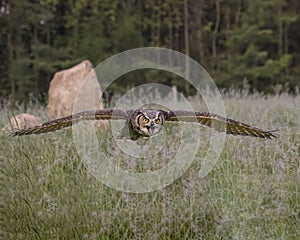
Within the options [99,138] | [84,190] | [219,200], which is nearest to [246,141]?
[219,200]

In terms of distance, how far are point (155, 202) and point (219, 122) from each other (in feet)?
2.72

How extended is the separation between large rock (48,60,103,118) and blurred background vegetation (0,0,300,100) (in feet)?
28.0

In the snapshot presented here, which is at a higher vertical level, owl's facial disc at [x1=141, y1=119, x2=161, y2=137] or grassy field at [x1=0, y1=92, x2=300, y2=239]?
owl's facial disc at [x1=141, y1=119, x2=161, y2=137]

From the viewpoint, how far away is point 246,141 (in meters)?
4.85

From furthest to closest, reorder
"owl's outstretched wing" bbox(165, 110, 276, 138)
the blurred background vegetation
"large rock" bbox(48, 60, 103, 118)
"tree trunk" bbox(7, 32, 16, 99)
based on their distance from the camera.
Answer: the blurred background vegetation, "tree trunk" bbox(7, 32, 16, 99), "large rock" bbox(48, 60, 103, 118), "owl's outstretched wing" bbox(165, 110, 276, 138)

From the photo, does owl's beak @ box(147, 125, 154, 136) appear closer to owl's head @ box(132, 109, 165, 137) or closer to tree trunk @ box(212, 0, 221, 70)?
owl's head @ box(132, 109, 165, 137)

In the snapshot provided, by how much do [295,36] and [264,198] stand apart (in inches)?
638

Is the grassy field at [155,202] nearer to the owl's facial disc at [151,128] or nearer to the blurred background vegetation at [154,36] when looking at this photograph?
the owl's facial disc at [151,128]

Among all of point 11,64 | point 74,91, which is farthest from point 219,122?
point 11,64

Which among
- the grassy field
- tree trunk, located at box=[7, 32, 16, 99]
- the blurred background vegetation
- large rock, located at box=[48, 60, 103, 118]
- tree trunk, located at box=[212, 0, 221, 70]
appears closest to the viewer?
the grassy field

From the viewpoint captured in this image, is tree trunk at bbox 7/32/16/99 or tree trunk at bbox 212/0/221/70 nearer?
tree trunk at bbox 7/32/16/99

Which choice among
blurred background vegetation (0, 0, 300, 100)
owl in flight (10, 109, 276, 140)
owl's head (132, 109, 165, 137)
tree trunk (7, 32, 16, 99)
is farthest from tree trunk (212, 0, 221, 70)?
owl's head (132, 109, 165, 137)

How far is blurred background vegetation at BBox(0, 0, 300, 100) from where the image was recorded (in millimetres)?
16594

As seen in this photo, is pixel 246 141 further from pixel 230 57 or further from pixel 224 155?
pixel 230 57
